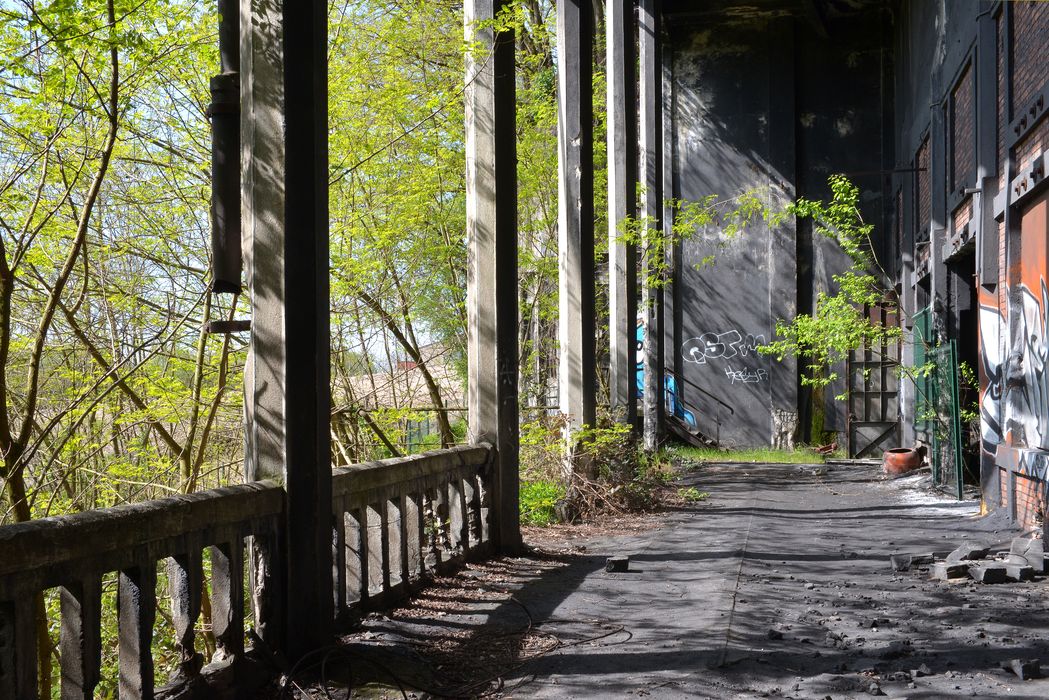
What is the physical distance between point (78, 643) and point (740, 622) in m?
4.00

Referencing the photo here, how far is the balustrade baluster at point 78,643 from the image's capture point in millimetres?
3602

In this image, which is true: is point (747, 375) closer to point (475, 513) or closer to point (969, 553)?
point (969, 553)

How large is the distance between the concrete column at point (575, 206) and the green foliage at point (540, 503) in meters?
0.82

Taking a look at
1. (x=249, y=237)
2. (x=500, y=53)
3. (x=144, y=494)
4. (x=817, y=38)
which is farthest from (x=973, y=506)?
(x=817, y=38)

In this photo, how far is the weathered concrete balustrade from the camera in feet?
11.1

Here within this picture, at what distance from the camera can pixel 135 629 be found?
12.9 feet

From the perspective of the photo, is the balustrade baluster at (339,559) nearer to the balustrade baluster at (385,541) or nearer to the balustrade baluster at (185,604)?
the balustrade baluster at (385,541)

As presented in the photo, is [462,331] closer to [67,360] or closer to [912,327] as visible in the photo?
[67,360]

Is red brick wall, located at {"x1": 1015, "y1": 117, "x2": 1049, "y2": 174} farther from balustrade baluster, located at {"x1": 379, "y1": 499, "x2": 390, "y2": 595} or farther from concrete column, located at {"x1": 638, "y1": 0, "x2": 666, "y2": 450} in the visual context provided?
concrete column, located at {"x1": 638, "y1": 0, "x2": 666, "y2": 450}

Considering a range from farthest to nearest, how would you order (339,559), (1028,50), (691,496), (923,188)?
(923,188), (691,496), (1028,50), (339,559)

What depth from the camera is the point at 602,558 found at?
9.23 meters

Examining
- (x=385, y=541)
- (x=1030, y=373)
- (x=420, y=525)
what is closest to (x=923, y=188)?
(x=1030, y=373)

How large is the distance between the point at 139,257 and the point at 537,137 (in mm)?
8650

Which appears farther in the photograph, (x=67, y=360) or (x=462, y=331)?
(x=462, y=331)
